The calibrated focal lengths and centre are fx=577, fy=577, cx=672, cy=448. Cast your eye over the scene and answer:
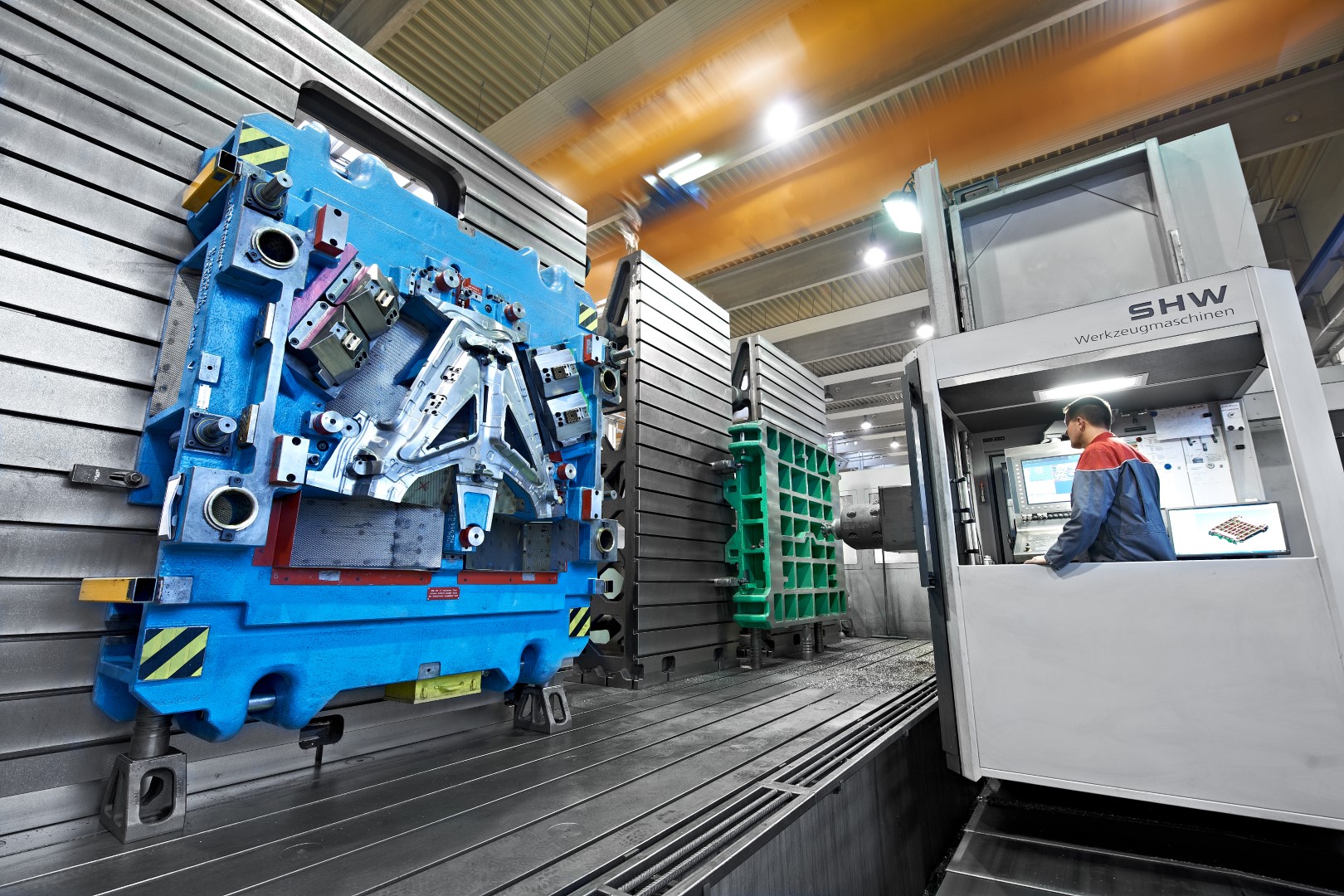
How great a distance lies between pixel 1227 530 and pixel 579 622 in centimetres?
312

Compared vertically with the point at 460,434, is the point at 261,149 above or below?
above

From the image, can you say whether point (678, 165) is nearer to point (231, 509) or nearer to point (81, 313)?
point (81, 313)

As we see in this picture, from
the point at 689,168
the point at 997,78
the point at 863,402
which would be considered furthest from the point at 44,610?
the point at 863,402

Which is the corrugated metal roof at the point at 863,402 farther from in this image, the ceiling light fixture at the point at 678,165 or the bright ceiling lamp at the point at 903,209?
the ceiling light fixture at the point at 678,165

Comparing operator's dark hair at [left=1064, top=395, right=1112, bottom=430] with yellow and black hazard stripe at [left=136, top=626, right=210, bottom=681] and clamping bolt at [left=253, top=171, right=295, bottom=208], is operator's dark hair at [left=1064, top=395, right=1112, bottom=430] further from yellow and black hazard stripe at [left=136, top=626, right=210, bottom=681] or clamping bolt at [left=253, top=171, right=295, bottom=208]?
yellow and black hazard stripe at [left=136, top=626, right=210, bottom=681]

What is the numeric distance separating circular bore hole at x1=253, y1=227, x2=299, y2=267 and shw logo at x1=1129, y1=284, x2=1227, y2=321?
3.57m

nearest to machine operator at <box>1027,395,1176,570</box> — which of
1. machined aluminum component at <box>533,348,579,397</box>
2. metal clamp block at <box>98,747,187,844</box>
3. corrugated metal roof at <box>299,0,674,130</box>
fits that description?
machined aluminum component at <box>533,348,579,397</box>

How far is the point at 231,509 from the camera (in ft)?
5.94

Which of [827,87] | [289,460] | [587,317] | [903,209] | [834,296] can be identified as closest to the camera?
[289,460]

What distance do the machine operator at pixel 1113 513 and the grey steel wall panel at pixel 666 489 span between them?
8.34 ft

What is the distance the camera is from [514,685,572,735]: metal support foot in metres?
2.89

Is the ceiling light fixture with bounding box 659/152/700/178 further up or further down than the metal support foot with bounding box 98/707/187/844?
further up

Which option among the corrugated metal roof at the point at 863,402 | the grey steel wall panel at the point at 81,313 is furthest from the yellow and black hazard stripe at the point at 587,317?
the corrugated metal roof at the point at 863,402

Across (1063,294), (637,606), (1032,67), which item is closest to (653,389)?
(637,606)
